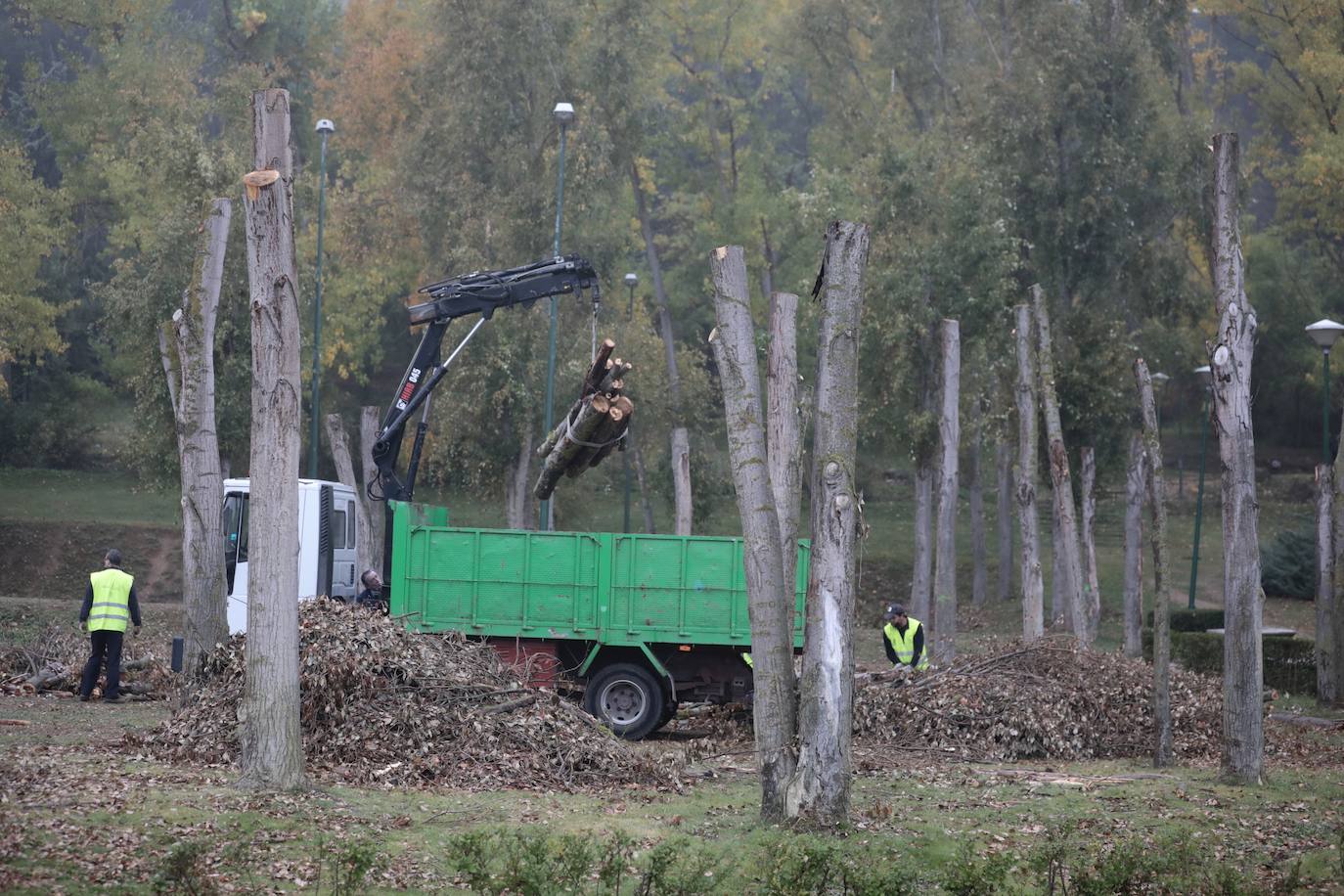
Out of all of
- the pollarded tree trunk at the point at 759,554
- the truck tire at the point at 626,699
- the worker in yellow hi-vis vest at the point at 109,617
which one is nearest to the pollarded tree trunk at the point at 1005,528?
the truck tire at the point at 626,699

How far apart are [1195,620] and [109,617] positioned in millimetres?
22305

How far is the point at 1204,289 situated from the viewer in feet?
128

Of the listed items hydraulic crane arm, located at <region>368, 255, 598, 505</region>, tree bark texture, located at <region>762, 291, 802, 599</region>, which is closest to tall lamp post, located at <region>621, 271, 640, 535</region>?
hydraulic crane arm, located at <region>368, 255, 598, 505</region>

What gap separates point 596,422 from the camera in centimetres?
1781

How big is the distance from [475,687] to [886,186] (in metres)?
19.0

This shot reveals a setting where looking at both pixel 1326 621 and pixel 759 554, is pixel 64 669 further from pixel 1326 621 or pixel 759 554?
pixel 1326 621

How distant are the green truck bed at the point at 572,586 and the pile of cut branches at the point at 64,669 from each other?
13.9ft

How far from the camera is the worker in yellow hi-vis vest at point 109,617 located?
1734cm

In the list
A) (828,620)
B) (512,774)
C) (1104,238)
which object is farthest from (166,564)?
(828,620)

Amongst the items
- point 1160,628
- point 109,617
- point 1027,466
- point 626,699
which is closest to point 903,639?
point 626,699

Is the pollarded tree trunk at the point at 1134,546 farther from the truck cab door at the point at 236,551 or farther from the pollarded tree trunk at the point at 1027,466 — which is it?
the truck cab door at the point at 236,551

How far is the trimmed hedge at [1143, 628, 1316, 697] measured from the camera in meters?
23.6

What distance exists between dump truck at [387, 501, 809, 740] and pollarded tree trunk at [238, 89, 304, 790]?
18.2ft

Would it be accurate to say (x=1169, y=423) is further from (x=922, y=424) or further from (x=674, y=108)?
(x=922, y=424)
